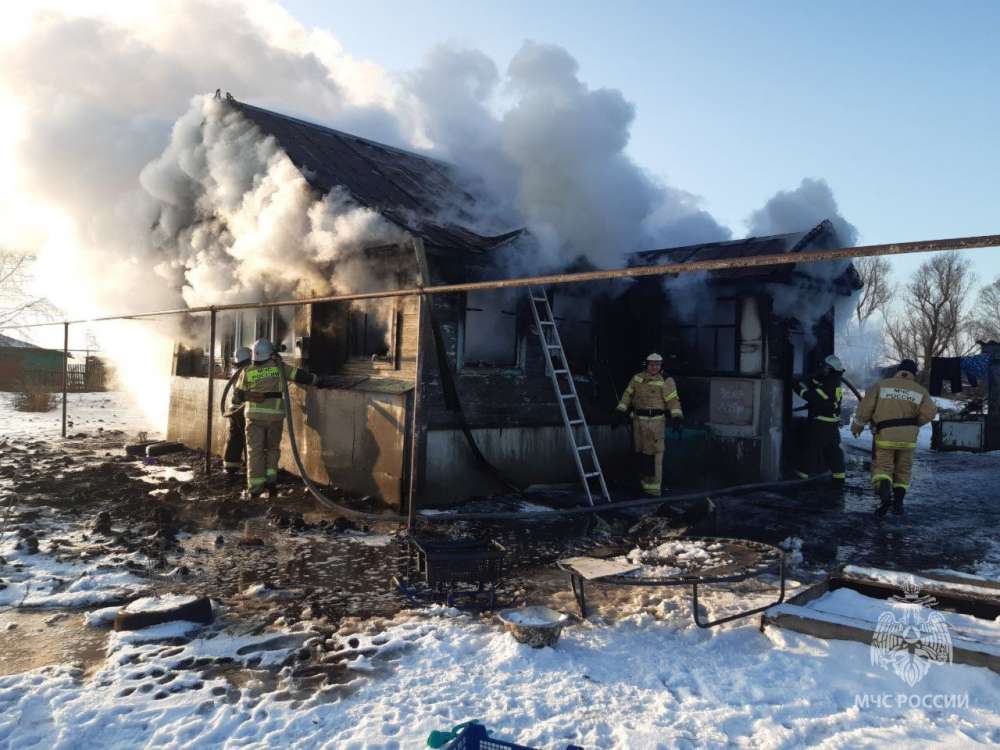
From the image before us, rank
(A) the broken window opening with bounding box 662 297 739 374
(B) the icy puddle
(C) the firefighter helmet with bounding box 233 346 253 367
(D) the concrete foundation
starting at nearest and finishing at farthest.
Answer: (B) the icy puddle → (D) the concrete foundation → (C) the firefighter helmet with bounding box 233 346 253 367 → (A) the broken window opening with bounding box 662 297 739 374

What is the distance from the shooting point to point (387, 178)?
10.8 metres

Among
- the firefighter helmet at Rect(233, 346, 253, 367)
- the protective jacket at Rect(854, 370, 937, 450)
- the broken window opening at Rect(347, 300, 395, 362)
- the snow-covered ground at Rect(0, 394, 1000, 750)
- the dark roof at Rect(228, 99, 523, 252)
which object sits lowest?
the snow-covered ground at Rect(0, 394, 1000, 750)

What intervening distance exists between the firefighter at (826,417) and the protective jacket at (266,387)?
7.30 meters

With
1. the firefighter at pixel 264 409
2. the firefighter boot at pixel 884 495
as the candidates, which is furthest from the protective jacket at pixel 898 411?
the firefighter at pixel 264 409

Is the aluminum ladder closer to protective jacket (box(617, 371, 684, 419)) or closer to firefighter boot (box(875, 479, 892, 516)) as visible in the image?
protective jacket (box(617, 371, 684, 419))

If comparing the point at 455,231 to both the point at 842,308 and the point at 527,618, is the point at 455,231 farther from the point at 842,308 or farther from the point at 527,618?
the point at 842,308

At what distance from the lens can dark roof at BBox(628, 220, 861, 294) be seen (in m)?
9.36

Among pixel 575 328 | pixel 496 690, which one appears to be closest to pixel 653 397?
pixel 575 328

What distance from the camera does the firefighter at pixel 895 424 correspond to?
776 centimetres

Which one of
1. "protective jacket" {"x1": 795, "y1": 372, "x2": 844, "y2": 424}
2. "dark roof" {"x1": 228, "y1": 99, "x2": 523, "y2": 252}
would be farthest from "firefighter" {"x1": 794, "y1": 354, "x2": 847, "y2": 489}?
"dark roof" {"x1": 228, "y1": 99, "x2": 523, "y2": 252}

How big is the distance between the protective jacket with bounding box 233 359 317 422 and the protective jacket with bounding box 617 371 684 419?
4.36m

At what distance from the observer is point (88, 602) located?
4.75 m

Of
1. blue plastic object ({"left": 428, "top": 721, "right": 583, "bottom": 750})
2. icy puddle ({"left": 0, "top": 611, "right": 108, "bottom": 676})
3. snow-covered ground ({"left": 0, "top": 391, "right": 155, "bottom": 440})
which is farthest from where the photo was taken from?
snow-covered ground ({"left": 0, "top": 391, "right": 155, "bottom": 440})

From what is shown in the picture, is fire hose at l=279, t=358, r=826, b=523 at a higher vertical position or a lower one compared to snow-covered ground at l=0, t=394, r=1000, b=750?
higher
